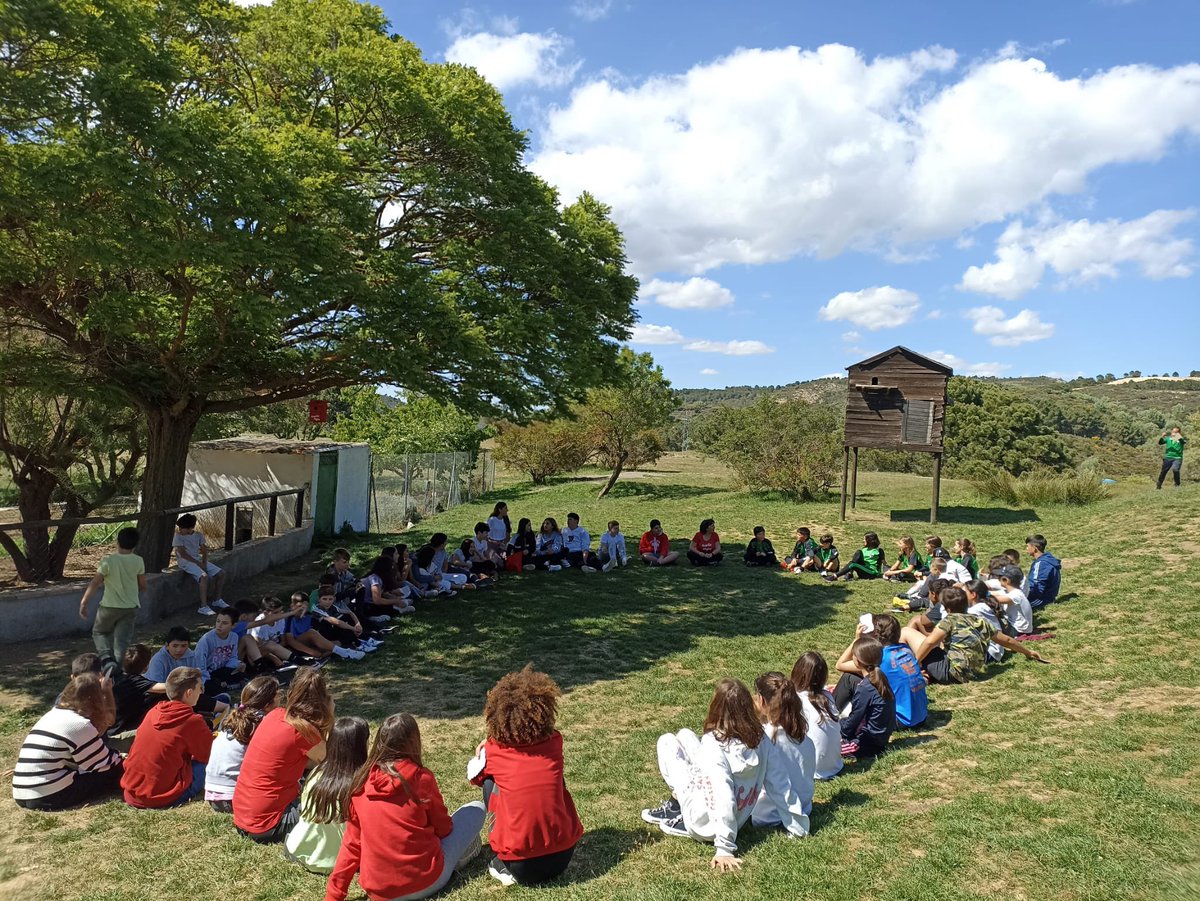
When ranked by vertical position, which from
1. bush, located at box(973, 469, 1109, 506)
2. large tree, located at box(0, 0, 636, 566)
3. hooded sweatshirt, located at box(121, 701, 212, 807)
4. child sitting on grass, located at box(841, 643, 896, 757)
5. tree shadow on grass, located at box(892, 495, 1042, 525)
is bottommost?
hooded sweatshirt, located at box(121, 701, 212, 807)

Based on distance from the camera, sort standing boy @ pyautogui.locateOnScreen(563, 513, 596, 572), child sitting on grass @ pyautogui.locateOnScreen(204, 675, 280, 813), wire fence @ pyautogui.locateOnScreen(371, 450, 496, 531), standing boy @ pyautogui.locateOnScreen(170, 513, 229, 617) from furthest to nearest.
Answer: wire fence @ pyautogui.locateOnScreen(371, 450, 496, 531) < standing boy @ pyautogui.locateOnScreen(563, 513, 596, 572) < standing boy @ pyautogui.locateOnScreen(170, 513, 229, 617) < child sitting on grass @ pyautogui.locateOnScreen(204, 675, 280, 813)

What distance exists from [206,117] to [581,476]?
28.3 metres

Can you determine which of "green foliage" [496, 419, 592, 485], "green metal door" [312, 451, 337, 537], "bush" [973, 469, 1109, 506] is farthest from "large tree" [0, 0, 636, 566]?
"green foliage" [496, 419, 592, 485]

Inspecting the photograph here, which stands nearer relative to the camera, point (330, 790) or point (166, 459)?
point (330, 790)

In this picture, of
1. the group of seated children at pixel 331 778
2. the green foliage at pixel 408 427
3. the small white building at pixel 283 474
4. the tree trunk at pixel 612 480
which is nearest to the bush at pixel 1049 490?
the tree trunk at pixel 612 480

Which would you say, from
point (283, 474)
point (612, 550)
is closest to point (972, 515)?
point (612, 550)

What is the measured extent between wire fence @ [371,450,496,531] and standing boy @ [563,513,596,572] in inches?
309

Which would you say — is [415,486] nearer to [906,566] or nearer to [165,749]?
[906,566]

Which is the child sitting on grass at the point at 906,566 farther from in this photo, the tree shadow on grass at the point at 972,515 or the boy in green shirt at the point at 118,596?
the boy in green shirt at the point at 118,596

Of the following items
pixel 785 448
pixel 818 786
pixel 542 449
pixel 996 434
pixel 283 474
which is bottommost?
pixel 818 786

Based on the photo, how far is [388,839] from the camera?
412 cm

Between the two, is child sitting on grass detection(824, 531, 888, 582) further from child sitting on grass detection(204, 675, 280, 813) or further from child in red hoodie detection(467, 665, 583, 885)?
child sitting on grass detection(204, 675, 280, 813)

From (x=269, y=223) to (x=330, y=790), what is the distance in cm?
667

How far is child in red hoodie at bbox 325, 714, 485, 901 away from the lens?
4.11 metres
